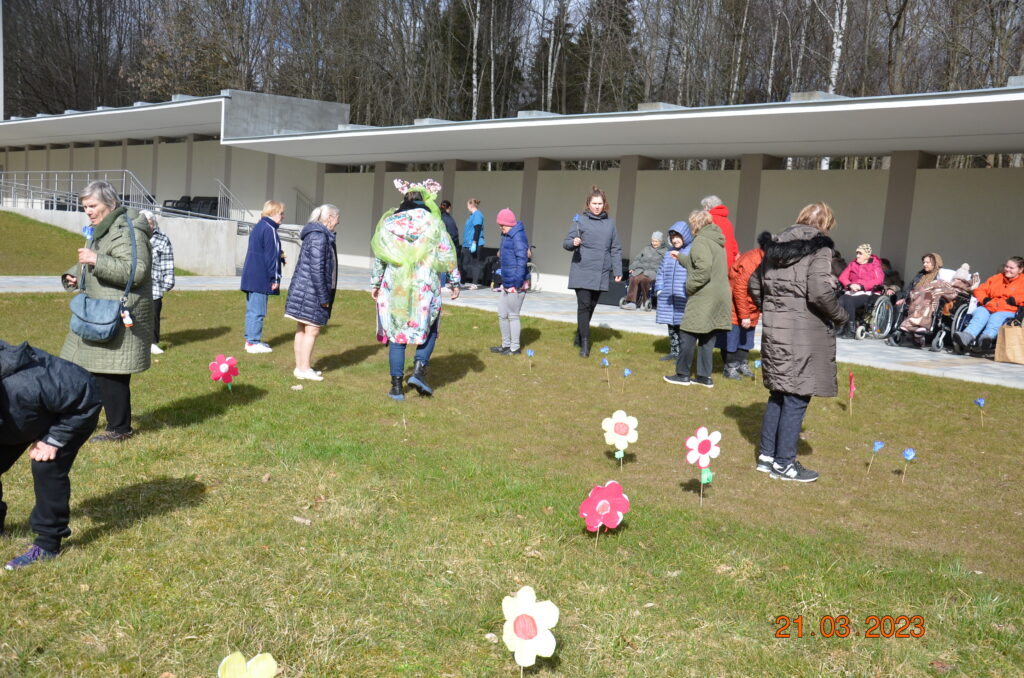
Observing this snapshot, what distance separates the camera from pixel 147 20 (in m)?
45.6

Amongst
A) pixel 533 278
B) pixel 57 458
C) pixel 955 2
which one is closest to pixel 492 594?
pixel 57 458

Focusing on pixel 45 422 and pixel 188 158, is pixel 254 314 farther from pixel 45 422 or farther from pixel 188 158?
pixel 188 158

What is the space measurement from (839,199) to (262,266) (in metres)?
10.6

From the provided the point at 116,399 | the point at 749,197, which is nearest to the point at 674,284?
the point at 116,399

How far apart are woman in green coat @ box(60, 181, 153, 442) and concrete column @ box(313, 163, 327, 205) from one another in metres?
21.0

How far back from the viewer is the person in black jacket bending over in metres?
3.49

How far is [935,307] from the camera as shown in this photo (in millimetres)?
12469

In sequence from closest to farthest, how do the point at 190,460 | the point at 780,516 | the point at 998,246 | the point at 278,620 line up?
the point at 278,620, the point at 780,516, the point at 190,460, the point at 998,246

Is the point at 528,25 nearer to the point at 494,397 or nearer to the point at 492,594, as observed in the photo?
the point at 494,397

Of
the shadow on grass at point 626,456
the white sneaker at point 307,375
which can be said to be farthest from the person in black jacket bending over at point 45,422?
the white sneaker at point 307,375

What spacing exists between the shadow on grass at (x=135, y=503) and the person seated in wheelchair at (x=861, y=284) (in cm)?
1084

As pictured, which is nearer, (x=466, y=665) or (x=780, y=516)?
(x=466, y=665)

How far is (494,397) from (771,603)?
4.53 metres

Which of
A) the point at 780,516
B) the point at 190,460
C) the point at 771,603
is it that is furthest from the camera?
the point at 190,460
